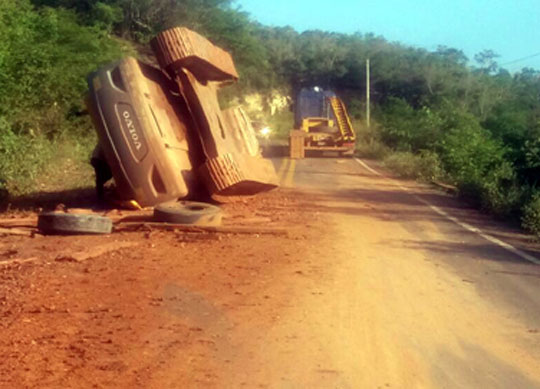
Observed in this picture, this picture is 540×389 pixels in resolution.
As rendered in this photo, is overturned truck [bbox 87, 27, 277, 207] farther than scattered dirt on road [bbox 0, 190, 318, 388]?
Yes

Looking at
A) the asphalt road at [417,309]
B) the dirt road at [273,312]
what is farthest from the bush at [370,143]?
the dirt road at [273,312]

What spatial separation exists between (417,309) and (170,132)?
7.44 m

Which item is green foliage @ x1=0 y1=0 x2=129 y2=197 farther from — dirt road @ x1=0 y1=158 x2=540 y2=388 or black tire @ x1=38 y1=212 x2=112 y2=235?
dirt road @ x1=0 y1=158 x2=540 y2=388

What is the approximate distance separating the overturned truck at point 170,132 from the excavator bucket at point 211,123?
2 centimetres

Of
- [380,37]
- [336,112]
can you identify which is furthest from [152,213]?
[380,37]

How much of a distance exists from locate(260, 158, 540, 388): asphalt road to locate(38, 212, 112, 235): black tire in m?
3.00

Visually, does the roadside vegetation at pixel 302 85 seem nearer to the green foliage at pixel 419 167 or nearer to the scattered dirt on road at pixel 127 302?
the green foliage at pixel 419 167

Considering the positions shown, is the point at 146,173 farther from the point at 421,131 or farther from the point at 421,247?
the point at 421,131

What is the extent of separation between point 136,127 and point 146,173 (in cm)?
76

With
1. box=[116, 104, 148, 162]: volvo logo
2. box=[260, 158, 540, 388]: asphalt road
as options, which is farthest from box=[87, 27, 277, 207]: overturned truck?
box=[260, 158, 540, 388]: asphalt road

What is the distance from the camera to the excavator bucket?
14.5 metres

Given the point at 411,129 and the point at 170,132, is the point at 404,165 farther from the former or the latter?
the point at 170,132

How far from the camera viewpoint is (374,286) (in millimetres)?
9477

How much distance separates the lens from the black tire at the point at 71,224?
11805 mm
